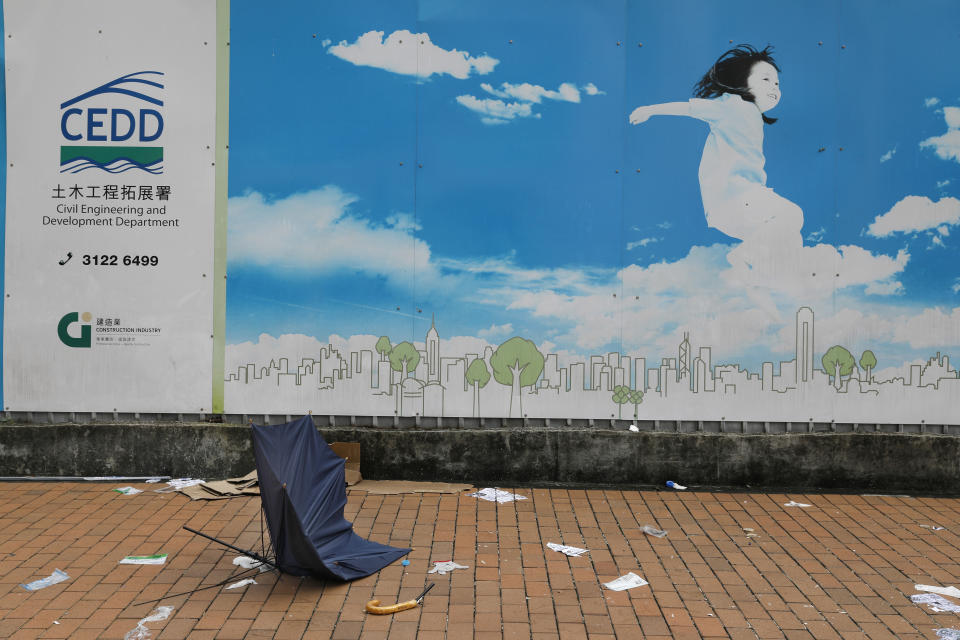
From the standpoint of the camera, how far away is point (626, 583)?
4.57m

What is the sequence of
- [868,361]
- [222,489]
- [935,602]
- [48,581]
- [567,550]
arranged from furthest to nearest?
[868,361]
[222,489]
[567,550]
[48,581]
[935,602]

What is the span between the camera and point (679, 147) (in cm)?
650

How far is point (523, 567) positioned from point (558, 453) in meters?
1.87

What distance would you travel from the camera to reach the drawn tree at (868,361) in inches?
257

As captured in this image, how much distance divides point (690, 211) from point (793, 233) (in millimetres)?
911

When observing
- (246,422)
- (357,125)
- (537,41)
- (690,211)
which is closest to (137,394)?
(246,422)

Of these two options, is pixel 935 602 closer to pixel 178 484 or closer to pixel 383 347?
pixel 383 347

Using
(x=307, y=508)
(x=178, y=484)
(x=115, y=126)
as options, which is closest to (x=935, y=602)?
(x=307, y=508)

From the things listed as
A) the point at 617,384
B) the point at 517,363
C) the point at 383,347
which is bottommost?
the point at 617,384

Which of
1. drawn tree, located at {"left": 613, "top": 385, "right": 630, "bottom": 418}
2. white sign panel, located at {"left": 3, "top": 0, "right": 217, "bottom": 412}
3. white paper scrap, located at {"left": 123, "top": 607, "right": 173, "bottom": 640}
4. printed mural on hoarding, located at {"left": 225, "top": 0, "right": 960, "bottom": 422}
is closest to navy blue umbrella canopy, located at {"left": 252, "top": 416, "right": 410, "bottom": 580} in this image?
white paper scrap, located at {"left": 123, "top": 607, "right": 173, "bottom": 640}

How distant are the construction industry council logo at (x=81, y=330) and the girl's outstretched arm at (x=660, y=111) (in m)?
5.04

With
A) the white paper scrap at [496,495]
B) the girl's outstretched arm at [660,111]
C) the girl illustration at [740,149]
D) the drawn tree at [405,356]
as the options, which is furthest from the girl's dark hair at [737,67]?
the white paper scrap at [496,495]

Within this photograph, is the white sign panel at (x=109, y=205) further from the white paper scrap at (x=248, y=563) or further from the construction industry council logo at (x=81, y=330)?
the white paper scrap at (x=248, y=563)

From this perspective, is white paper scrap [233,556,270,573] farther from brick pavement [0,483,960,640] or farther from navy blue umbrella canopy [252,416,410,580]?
navy blue umbrella canopy [252,416,410,580]
